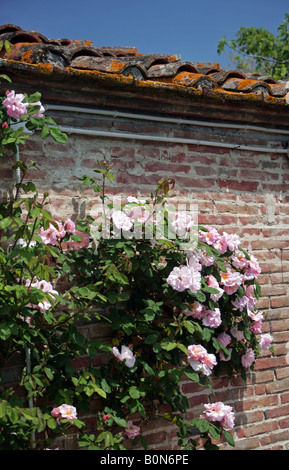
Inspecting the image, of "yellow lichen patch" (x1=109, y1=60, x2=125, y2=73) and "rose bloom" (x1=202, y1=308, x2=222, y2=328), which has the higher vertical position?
"yellow lichen patch" (x1=109, y1=60, x2=125, y2=73)

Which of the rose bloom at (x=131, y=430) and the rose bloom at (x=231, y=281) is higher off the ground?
the rose bloom at (x=231, y=281)

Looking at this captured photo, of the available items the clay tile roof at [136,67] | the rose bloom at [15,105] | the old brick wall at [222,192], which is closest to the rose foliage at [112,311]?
the rose bloom at [15,105]

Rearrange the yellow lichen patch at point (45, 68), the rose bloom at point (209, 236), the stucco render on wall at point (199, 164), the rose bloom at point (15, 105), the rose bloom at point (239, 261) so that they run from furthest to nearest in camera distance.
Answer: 1. the rose bloom at point (239, 261)
2. the rose bloom at point (209, 236)
3. the stucco render on wall at point (199, 164)
4. the yellow lichen patch at point (45, 68)
5. the rose bloom at point (15, 105)

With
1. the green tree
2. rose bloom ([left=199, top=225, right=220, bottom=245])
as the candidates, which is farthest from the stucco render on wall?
the green tree

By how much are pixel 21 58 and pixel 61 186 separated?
0.75 m

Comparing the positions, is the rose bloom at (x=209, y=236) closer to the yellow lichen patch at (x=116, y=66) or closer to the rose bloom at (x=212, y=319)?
the rose bloom at (x=212, y=319)

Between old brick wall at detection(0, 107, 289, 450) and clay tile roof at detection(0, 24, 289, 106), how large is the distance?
305 millimetres

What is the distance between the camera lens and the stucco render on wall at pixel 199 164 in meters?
3.10

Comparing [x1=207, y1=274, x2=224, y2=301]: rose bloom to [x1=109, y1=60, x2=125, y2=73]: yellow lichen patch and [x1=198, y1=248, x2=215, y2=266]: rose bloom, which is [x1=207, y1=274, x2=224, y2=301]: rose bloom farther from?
[x1=109, y1=60, x2=125, y2=73]: yellow lichen patch

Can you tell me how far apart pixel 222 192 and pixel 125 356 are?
1.41 meters

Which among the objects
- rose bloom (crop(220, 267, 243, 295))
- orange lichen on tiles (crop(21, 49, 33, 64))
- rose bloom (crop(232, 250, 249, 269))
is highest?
orange lichen on tiles (crop(21, 49, 33, 64))

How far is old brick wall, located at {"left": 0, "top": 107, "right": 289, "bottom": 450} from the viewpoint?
316 centimetres

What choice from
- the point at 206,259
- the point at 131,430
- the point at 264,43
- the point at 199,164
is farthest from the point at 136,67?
the point at 264,43
